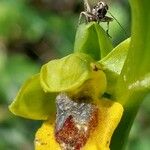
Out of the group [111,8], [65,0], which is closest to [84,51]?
[111,8]

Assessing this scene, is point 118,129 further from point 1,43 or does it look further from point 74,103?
point 1,43

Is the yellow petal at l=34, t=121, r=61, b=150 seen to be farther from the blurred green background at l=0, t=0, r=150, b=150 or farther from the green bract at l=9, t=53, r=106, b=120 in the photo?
the blurred green background at l=0, t=0, r=150, b=150

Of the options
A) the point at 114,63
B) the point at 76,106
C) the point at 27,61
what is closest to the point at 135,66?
the point at 114,63

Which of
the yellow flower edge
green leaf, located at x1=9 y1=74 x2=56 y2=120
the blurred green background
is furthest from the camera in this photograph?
the blurred green background

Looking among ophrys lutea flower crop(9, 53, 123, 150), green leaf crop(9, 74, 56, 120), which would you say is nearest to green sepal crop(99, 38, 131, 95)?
ophrys lutea flower crop(9, 53, 123, 150)

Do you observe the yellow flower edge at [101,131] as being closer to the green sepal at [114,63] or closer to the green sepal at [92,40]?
the green sepal at [114,63]
